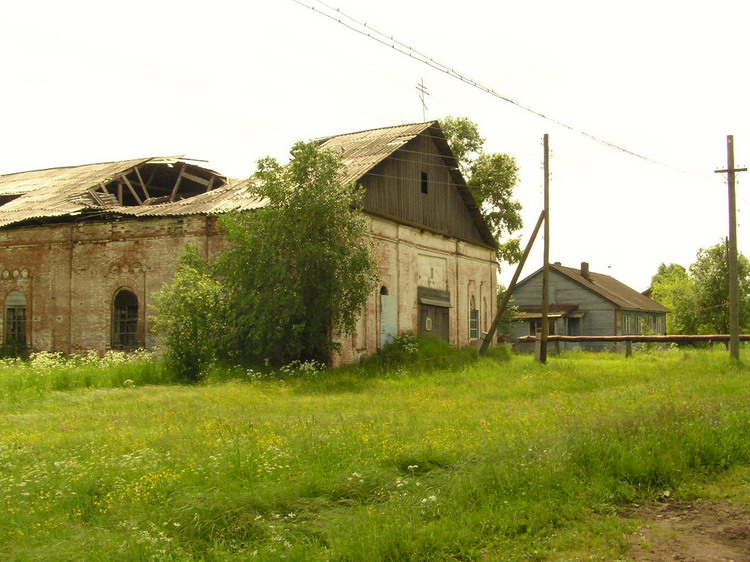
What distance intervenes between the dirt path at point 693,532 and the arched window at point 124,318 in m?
17.7

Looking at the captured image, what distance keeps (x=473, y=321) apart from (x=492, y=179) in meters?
8.08

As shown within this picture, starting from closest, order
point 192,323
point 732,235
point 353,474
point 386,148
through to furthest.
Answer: point 353,474, point 192,323, point 732,235, point 386,148

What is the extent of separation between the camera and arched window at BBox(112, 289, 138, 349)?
21.4 m

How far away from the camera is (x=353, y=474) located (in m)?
7.03

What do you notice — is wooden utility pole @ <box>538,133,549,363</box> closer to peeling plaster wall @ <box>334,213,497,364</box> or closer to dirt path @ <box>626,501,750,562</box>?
peeling plaster wall @ <box>334,213,497,364</box>

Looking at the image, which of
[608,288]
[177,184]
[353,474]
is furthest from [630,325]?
[353,474]

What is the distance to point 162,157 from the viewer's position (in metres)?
25.6

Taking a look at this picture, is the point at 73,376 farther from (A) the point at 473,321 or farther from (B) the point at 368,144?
(A) the point at 473,321

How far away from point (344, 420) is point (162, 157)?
59.7 ft

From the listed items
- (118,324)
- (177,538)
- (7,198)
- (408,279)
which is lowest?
(177,538)

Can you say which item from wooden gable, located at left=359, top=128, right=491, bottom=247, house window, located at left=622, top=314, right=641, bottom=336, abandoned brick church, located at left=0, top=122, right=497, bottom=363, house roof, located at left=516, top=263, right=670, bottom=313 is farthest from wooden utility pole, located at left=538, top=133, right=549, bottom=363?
house window, located at left=622, top=314, right=641, bottom=336

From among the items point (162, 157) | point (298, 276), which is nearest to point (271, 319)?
point (298, 276)

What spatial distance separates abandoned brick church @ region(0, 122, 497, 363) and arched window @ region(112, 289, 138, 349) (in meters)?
0.03

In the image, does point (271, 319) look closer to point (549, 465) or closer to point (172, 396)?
point (172, 396)
